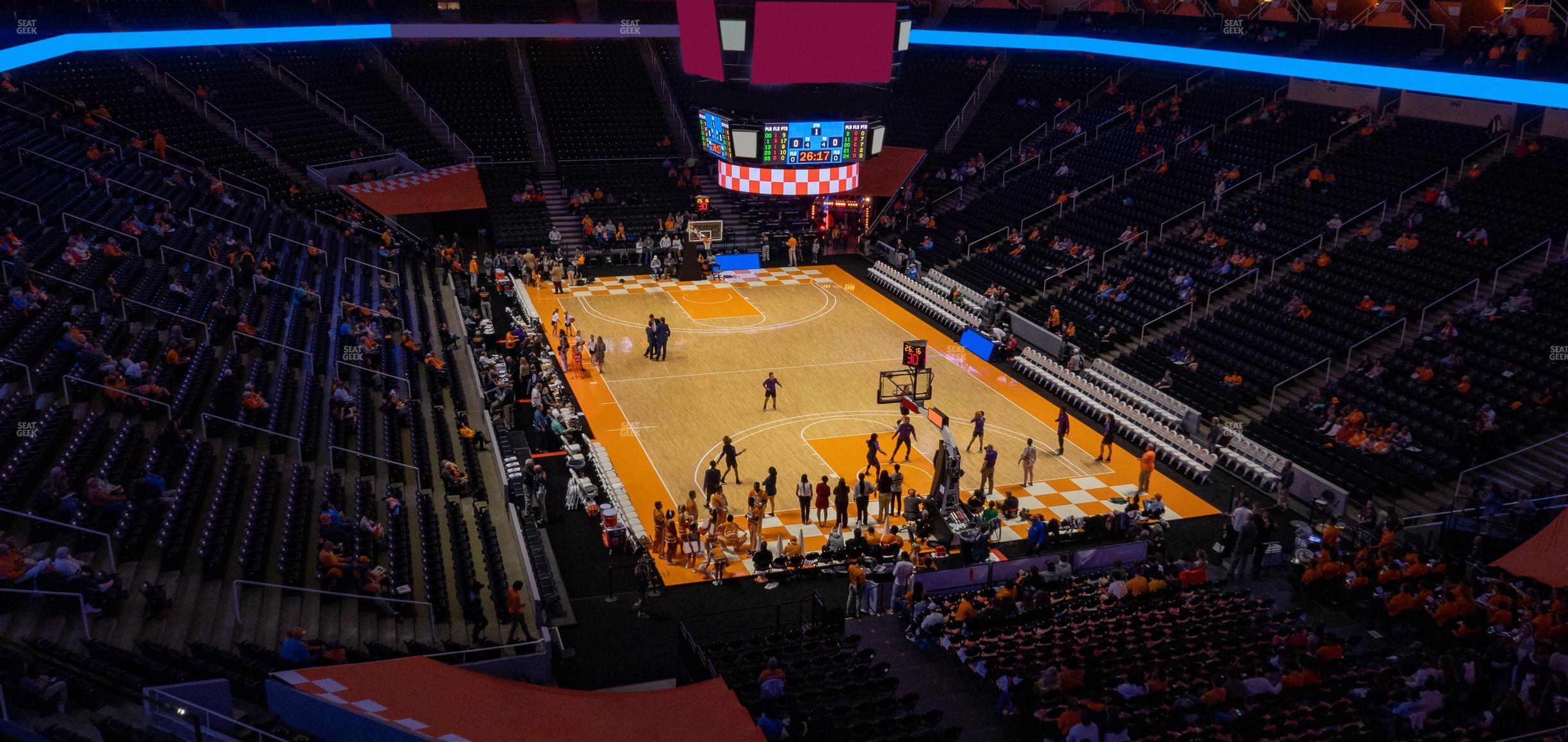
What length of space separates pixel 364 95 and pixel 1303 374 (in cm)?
3431

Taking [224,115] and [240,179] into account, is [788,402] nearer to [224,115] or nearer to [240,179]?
[240,179]

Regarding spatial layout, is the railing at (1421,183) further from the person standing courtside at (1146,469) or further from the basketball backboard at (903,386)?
the basketball backboard at (903,386)

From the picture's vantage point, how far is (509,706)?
42.2 ft

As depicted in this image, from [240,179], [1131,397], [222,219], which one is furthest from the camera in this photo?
[240,179]

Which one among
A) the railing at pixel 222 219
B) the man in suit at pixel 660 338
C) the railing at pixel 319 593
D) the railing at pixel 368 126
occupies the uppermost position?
the railing at pixel 368 126

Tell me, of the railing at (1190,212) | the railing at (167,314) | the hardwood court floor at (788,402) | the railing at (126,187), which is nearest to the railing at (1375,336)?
the hardwood court floor at (788,402)

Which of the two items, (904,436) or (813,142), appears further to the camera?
(813,142)

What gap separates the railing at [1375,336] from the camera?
2533cm

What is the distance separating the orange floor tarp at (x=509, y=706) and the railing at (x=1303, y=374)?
16.2m

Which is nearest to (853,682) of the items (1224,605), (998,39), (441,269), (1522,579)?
(1224,605)

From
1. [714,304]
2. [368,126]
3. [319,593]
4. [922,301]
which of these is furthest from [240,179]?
[319,593]

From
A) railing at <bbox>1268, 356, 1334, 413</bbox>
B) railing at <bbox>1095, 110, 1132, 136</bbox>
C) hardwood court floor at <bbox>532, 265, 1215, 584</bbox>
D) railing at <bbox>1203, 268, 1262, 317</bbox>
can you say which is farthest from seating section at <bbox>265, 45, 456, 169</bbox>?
railing at <bbox>1268, 356, 1334, 413</bbox>

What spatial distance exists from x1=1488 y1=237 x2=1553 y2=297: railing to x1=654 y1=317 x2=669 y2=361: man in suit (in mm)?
19022

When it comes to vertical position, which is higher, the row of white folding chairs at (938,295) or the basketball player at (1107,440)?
the row of white folding chairs at (938,295)
